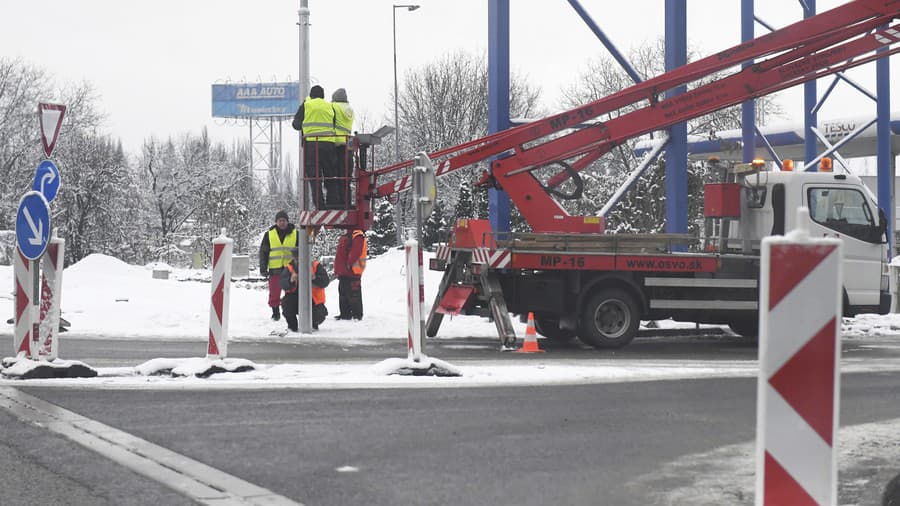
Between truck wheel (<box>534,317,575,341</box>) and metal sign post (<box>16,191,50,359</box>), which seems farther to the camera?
truck wheel (<box>534,317,575,341</box>)

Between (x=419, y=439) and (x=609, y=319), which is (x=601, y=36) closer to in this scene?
(x=609, y=319)

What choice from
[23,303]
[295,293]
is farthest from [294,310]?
[23,303]

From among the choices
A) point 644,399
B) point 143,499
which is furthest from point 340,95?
point 143,499

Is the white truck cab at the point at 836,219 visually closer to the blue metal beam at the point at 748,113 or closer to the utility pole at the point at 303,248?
the blue metal beam at the point at 748,113

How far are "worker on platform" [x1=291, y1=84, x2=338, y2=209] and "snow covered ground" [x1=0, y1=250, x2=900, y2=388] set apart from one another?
2118 mm

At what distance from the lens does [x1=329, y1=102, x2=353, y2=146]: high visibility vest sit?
16609mm

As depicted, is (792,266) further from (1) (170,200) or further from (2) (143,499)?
(1) (170,200)

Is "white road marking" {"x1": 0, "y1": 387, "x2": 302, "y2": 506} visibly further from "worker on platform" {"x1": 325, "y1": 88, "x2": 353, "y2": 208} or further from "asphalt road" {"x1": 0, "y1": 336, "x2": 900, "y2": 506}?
"worker on platform" {"x1": 325, "y1": 88, "x2": 353, "y2": 208}

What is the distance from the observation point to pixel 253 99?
10094cm

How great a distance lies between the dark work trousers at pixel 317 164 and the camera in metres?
16.7

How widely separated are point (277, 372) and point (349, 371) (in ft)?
2.40

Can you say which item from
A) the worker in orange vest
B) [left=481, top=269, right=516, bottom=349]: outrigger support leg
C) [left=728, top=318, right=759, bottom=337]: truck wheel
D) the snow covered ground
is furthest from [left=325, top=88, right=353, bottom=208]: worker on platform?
[left=728, top=318, right=759, bottom=337]: truck wheel

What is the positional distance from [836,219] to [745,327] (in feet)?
6.83

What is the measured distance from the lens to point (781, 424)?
3820mm
